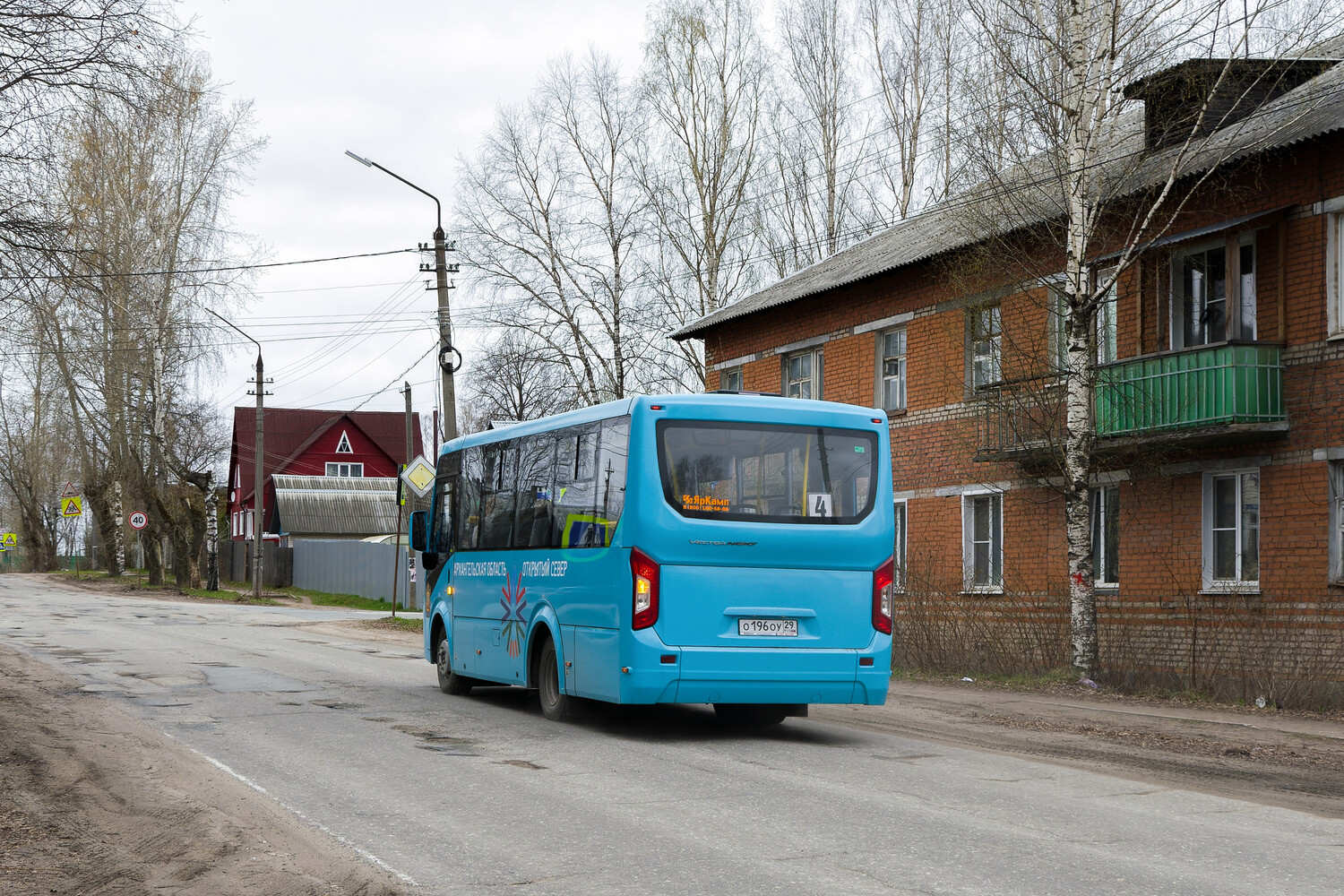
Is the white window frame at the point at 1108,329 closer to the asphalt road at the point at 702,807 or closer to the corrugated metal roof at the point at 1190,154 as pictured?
the corrugated metal roof at the point at 1190,154

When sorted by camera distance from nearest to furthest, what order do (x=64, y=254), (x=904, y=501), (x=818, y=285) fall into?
(x=64, y=254)
(x=904, y=501)
(x=818, y=285)

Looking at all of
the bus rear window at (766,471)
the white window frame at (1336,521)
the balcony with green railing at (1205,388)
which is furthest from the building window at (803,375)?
the bus rear window at (766,471)

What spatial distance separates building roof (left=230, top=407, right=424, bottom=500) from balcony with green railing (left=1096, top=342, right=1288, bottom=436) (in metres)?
64.1

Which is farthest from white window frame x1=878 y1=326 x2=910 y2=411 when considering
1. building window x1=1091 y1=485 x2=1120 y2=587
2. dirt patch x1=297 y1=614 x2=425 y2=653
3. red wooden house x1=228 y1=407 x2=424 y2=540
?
red wooden house x1=228 y1=407 x2=424 y2=540

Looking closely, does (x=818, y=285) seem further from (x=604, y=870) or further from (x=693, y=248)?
(x=604, y=870)

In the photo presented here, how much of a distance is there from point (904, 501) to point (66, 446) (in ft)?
169

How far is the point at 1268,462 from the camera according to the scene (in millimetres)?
18141

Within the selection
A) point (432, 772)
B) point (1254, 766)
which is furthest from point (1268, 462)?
point (432, 772)

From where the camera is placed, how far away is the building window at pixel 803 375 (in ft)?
94.1

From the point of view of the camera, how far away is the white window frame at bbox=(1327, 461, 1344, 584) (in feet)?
56.5

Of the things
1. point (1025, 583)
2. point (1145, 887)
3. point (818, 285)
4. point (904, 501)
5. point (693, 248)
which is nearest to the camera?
point (1145, 887)

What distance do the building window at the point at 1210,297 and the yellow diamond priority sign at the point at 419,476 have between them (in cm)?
1385

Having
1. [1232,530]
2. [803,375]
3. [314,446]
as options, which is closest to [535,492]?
[1232,530]

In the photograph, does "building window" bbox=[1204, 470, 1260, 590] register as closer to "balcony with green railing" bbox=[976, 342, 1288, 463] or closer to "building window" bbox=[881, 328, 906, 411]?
"balcony with green railing" bbox=[976, 342, 1288, 463]
